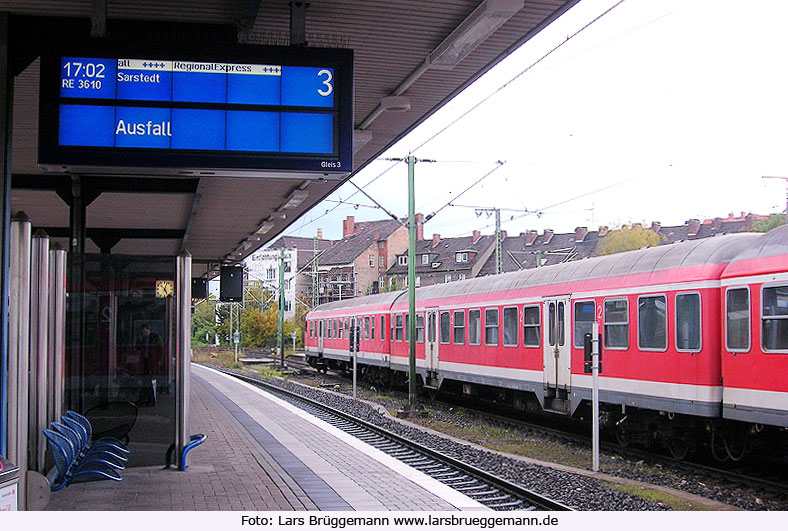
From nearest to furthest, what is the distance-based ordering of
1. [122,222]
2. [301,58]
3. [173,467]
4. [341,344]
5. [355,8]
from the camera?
[301,58] < [355,8] < [173,467] < [122,222] < [341,344]

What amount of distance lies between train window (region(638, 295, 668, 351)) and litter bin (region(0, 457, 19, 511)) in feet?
32.1

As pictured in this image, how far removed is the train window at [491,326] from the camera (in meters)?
18.6

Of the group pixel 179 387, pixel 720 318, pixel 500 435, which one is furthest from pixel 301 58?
pixel 500 435

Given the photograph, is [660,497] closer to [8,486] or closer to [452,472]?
[452,472]

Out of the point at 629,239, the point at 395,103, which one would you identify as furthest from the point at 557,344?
the point at 629,239

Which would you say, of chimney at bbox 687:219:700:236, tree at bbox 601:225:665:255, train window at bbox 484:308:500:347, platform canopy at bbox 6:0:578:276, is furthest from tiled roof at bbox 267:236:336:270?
platform canopy at bbox 6:0:578:276

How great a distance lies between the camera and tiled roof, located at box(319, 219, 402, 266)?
87062mm

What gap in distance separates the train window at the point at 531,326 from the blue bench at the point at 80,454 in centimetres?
878

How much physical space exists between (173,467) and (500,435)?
7.49 m

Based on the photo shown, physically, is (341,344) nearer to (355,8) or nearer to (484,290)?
(484,290)

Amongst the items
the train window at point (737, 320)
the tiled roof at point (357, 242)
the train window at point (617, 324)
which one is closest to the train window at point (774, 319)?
the train window at point (737, 320)

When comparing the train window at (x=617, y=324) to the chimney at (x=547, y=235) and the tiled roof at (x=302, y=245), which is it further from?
the tiled roof at (x=302, y=245)

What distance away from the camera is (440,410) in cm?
2144

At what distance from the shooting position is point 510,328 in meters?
17.9
